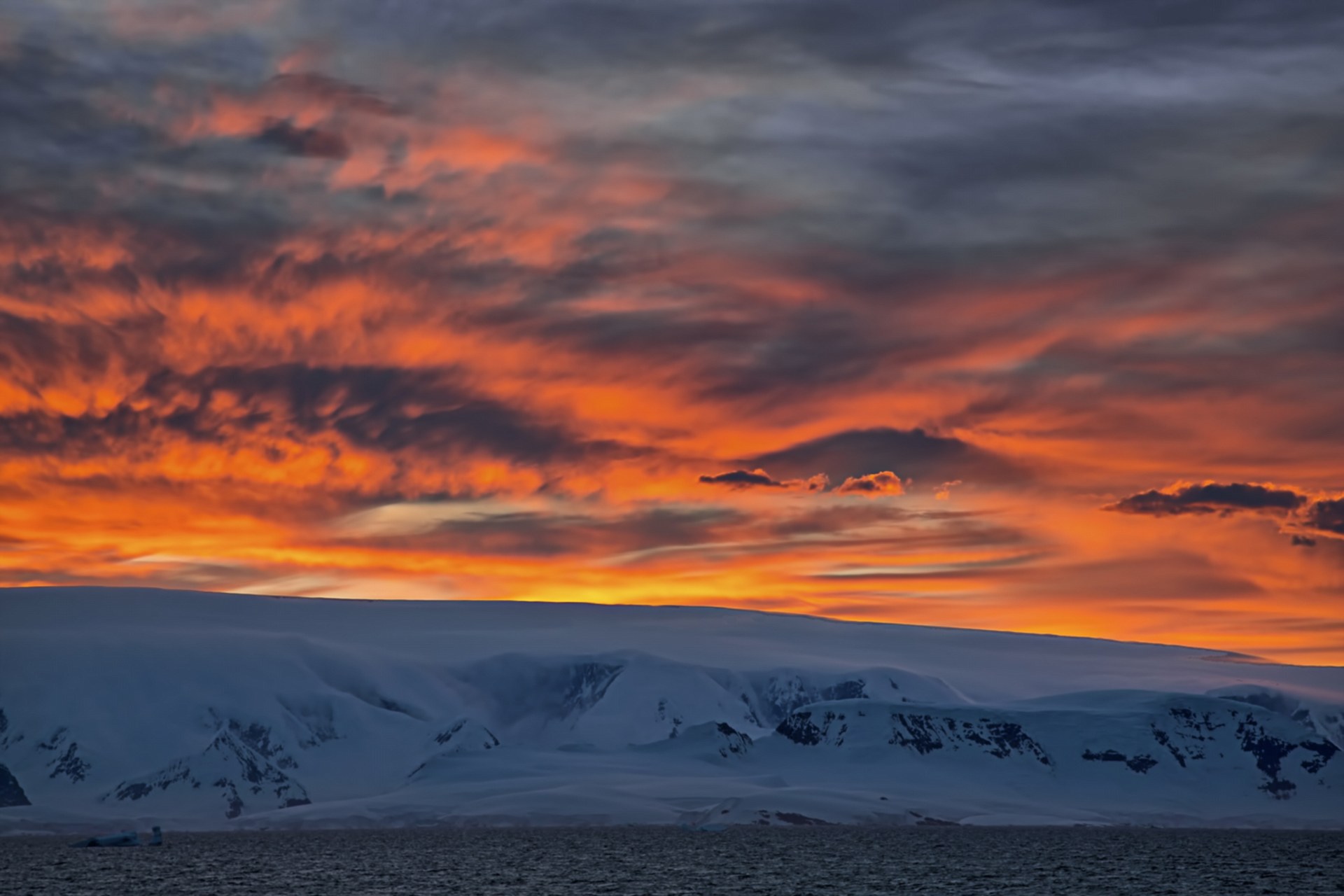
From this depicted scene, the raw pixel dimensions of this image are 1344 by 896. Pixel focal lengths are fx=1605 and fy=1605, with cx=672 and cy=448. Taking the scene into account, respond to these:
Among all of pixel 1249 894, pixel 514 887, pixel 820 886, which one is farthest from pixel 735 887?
pixel 1249 894

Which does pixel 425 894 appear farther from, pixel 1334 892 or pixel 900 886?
pixel 1334 892

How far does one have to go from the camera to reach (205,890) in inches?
7864

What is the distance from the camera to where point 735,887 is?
643ft

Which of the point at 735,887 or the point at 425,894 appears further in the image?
the point at 735,887

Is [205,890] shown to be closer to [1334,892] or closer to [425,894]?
[425,894]

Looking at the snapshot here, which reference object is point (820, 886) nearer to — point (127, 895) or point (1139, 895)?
point (1139, 895)

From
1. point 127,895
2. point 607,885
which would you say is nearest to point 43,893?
point 127,895

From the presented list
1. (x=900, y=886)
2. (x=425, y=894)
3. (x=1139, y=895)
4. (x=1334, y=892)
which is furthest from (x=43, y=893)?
(x=1334, y=892)

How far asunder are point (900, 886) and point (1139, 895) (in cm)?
2836

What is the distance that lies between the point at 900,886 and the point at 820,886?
10029mm

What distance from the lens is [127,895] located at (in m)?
191

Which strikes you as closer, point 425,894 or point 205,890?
point 425,894

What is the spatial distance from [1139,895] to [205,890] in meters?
114

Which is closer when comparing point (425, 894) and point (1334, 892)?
point (425, 894)
